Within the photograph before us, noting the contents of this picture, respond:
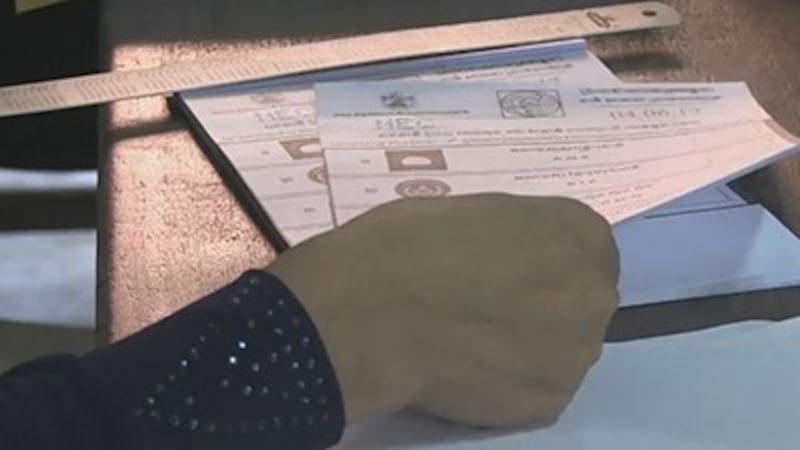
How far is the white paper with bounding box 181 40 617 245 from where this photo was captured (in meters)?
0.83

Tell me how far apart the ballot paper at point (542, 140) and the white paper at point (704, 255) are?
2 centimetres

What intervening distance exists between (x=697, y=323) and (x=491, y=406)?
0.12 m

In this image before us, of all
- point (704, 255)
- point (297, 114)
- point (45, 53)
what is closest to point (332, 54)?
point (297, 114)

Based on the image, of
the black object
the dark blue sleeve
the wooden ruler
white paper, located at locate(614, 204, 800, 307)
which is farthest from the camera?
the black object

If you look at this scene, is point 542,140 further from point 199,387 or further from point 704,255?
point 199,387

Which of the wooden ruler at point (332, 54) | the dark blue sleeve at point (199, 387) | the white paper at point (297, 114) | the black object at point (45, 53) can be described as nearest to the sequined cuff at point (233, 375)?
the dark blue sleeve at point (199, 387)

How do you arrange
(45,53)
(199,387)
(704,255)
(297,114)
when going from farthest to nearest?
(45,53) < (297,114) < (704,255) < (199,387)

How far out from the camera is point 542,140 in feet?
2.92

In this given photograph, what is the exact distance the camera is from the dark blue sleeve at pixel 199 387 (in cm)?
64

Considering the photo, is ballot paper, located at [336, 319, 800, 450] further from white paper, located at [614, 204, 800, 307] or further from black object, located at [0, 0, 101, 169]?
black object, located at [0, 0, 101, 169]

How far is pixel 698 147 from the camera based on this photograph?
0.87 metres

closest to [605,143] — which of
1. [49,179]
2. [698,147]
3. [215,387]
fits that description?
[698,147]

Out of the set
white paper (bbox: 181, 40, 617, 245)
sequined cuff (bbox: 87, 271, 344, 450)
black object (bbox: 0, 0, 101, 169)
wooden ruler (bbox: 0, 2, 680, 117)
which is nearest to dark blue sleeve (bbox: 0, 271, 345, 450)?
sequined cuff (bbox: 87, 271, 344, 450)

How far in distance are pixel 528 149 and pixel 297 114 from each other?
131mm
